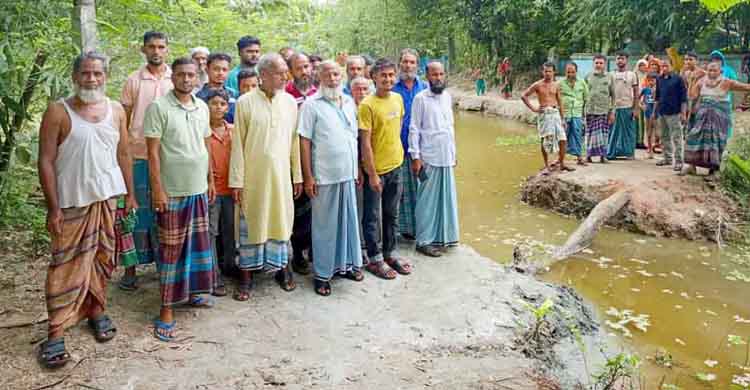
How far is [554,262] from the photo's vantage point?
6250 mm

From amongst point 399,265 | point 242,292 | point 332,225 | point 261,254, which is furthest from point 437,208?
point 242,292

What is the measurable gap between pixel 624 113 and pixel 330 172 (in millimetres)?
6318

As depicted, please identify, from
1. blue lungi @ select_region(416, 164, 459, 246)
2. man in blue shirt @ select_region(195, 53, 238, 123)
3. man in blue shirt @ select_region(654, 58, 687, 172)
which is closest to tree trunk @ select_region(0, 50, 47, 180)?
man in blue shirt @ select_region(195, 53, 238, 123)

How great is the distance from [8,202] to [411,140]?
368 centimetres

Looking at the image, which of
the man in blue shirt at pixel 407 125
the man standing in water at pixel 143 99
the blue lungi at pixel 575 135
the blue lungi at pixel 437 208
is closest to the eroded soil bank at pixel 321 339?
the blue lungi at pixel 437 208

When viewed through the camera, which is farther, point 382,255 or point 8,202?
point 8,202

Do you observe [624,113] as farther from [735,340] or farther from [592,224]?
[735,340]

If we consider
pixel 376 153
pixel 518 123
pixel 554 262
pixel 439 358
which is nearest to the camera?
pixel 439 358

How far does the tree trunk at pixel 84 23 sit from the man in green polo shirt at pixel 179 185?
887 millimetres

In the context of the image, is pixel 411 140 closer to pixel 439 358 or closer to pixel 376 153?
pixel 376 153

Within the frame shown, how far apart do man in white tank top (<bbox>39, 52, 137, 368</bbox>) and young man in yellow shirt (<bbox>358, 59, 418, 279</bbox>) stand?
180cm

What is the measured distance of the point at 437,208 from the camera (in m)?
5.16

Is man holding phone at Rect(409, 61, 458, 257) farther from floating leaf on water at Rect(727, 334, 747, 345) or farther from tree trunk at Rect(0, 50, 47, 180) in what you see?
tree trunk at Rect(0, 50, 47, 180)

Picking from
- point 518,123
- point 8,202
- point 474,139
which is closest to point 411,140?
point 8,202
